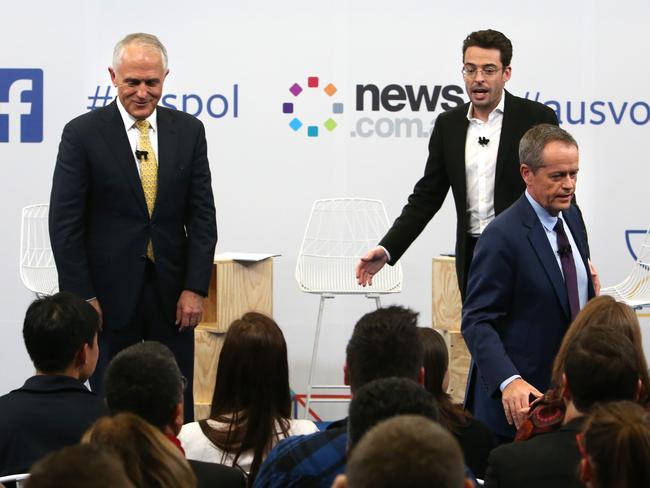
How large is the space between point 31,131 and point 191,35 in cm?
125

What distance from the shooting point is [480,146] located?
4.46 m

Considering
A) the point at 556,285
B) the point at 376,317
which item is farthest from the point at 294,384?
the point at 376,317

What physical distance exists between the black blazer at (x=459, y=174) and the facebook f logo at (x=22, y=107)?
149 inches

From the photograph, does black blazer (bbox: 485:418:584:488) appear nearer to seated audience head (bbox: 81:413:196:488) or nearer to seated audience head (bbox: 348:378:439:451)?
seated audience head (bbox: 348:378:439:451)

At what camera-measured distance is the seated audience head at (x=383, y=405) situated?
6.46 ft

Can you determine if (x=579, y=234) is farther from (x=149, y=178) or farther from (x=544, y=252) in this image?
(x=149, y=178)

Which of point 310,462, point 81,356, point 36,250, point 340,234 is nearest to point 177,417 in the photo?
point 310,462

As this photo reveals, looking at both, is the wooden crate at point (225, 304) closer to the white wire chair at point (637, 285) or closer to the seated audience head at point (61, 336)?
the white wire chair at point (637, 285)

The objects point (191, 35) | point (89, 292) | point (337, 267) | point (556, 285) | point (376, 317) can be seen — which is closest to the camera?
point (376, 317)

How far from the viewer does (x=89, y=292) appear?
4.08 meters

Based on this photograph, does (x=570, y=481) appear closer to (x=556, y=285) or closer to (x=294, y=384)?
(x=556, y=285)

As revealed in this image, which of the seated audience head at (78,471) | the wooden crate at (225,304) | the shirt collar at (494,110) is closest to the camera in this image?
the seated audience head at (78,471)

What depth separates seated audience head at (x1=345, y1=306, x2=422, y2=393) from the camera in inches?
97.0

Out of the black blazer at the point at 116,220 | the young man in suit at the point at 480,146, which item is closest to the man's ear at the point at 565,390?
the young man in suit at the point at 480,146
